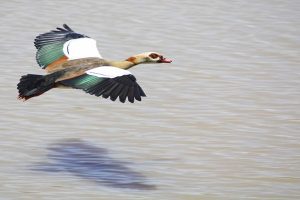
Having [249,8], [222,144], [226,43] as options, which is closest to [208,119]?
[222,144]

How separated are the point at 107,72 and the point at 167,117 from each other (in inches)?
64.7

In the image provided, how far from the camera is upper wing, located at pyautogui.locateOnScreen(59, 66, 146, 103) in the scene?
282 inches

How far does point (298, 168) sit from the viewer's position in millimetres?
7832

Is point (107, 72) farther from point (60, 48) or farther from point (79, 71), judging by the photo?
point (60, 48)

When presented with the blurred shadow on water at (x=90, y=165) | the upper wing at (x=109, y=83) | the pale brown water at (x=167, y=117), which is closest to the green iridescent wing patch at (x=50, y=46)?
the pale brown water at (x=167, y=117)

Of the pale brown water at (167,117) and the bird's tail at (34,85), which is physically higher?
the bird's tail at (34,85)

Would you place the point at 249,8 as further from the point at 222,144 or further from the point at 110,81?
the point at 110,81

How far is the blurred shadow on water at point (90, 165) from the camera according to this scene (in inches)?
294

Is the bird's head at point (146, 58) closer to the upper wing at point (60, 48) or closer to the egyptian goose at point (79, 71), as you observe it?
the egyptian goose at point (79, 71)

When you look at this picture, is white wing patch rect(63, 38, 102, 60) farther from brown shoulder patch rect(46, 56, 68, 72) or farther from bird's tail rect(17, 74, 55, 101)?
bird's tail rect(17, 74, 55, 101)

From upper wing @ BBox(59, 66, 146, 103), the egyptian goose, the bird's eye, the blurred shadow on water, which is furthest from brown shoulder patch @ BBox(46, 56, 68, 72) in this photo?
the bird's eye

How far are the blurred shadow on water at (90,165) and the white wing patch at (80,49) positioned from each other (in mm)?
761

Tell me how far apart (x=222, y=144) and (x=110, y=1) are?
6.04 metres

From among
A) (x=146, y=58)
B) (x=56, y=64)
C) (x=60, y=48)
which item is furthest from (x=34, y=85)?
(x=146, y=58)
